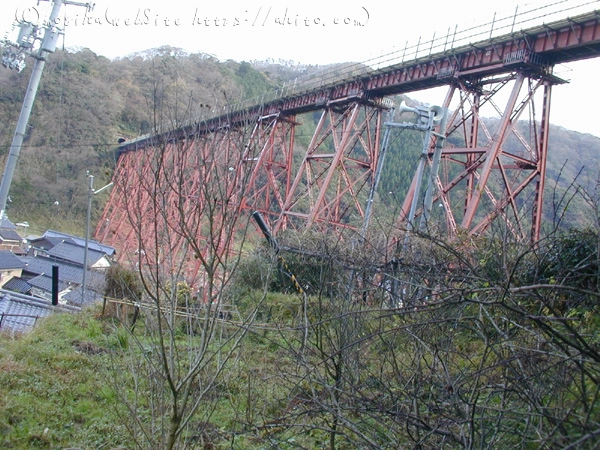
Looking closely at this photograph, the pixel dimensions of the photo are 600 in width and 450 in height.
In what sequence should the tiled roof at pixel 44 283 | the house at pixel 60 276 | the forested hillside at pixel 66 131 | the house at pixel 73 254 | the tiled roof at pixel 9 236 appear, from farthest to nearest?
the forested hillside at pixel 66 131 < the tiled roof at pixel 9 236 < the house at pixel 73 254 < the tiled roof at pixel 44 283 < the house at pixel 60 276

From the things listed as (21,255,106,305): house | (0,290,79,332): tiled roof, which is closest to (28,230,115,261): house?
(21,255,106,305): house

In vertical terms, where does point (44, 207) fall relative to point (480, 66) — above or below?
below

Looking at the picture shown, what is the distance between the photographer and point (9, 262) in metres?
19.3

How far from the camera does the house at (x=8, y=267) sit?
1891 cm

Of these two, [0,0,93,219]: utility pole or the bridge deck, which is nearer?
[0,0,93,219]: utility pole

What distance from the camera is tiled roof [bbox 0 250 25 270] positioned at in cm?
1893

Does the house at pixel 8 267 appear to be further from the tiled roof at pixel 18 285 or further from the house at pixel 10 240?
the house at pixel 10 240

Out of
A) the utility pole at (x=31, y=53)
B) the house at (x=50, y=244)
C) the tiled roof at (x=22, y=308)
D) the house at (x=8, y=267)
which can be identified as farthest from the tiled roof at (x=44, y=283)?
the utility pole at (x=31, y=53)

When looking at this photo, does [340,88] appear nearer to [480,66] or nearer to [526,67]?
[480,66]

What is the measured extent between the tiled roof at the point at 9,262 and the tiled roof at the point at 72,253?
305 cm

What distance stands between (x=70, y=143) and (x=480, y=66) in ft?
96.6

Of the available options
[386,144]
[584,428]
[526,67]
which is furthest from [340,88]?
[584,428]

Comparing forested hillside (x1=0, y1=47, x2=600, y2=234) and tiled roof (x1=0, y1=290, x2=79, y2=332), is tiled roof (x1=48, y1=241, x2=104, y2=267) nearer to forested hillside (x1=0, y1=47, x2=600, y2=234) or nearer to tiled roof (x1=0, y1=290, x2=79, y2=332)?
forested hillside (x1=0, y1=47, x2=600, y2=234)

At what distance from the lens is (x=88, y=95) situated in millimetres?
32375
